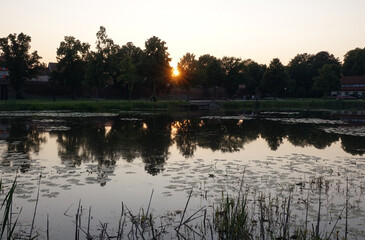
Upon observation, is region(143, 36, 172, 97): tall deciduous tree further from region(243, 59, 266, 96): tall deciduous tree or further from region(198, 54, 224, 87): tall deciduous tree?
region(243, 59, 266, 96): tall deciduous tree

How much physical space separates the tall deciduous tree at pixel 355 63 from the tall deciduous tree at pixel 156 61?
87.0m

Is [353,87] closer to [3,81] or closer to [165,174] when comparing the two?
[3,81]

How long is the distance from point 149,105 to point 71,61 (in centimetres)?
2276

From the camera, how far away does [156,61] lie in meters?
73.4

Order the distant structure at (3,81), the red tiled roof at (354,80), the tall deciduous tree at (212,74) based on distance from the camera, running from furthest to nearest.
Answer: the red tiled roof at (354,80) < the tall deciduous tree at (212,74) < the distant structure at (3,81)

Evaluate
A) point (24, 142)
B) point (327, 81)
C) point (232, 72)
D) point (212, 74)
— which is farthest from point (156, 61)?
point (24, 142)

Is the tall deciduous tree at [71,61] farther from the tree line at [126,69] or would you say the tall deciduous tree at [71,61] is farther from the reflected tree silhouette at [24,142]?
the reflected tree silhouette at [24,142]

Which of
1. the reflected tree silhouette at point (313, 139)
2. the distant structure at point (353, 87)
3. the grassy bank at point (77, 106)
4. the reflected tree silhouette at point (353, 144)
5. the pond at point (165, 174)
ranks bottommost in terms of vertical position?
the reflected tree silhouette at point (313, 139)

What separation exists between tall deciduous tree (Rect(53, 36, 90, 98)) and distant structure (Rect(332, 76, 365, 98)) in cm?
7926

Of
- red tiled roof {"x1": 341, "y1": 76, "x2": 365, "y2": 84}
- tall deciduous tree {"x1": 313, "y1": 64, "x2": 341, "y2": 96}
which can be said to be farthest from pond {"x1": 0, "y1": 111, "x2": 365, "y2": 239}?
red tiled roof {"x1": 341, "y1": 76, "x2": 365, "y2": 84}

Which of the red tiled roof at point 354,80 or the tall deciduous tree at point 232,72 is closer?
the tall deciduous tree at point 232,72

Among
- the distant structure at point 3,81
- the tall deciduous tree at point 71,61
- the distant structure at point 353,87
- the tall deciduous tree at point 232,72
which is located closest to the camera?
the distant structure at point 3,81

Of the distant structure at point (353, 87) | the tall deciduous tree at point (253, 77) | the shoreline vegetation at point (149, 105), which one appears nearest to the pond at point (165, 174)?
the shoreline vegetation at point (149, 105)

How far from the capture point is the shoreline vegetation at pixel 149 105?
5138 centimetres
